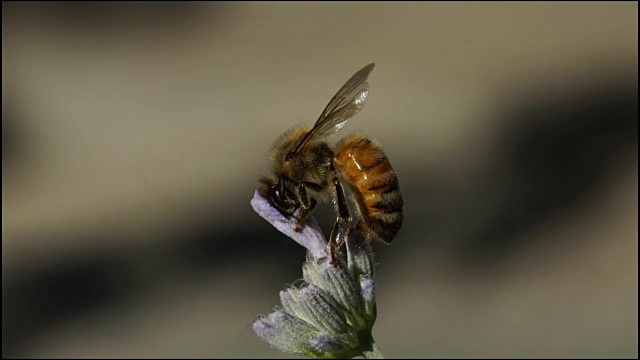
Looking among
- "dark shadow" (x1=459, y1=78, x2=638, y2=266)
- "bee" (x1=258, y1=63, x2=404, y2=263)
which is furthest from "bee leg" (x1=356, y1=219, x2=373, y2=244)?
"dark shadow" (x1=459, y1=78, x2=638, y2=266)

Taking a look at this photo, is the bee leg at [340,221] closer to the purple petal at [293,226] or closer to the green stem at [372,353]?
the purple petal at [293,226]

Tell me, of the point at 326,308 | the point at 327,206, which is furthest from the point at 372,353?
the point at 327,206

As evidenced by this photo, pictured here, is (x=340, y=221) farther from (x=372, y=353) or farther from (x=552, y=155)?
(x=552, y=155)

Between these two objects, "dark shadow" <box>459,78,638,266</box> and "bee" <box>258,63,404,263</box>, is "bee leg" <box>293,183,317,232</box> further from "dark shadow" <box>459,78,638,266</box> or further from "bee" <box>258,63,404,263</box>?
"dark shadow" <box>459,78,638,266</box>

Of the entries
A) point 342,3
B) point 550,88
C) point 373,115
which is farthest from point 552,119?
point 342,3

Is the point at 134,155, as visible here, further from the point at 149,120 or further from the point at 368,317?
the point at 368,317

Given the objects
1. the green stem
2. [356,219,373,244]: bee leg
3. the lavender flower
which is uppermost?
[356,219,373,244]: bee leg

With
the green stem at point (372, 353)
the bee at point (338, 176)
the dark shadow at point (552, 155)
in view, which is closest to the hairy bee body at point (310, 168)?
the bee at point (338, 176)
